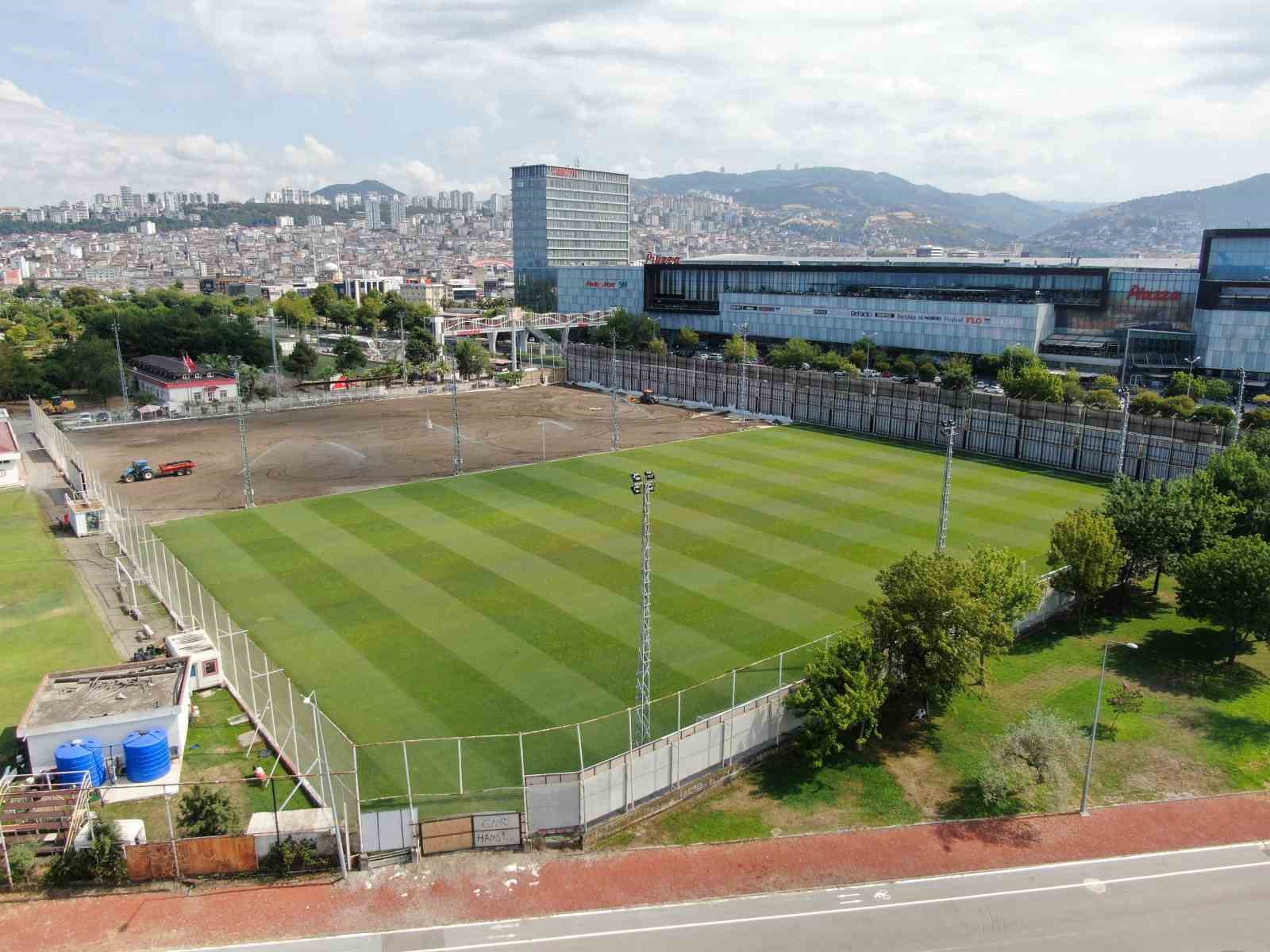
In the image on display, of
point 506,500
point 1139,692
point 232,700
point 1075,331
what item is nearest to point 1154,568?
point 1139,692

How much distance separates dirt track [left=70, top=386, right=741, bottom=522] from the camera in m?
58.4

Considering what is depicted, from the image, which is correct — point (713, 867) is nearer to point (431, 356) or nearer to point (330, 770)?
point (330, 770)

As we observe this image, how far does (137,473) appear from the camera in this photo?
60312 millimetres

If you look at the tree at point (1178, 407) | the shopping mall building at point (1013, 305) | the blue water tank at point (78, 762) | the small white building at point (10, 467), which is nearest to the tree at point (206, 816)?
the blue water tank at point (78, 762)

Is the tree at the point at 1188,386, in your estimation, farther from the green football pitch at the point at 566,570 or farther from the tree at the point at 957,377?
the green football pitch at the point at 566,570

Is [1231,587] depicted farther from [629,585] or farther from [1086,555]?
[629,585]

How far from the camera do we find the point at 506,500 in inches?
2156

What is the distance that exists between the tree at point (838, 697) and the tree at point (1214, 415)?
55.9 meters

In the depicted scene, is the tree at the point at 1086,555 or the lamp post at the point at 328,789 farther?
the tree at the point at 1086,555

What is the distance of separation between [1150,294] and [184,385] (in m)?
109

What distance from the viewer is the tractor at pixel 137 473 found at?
198ft

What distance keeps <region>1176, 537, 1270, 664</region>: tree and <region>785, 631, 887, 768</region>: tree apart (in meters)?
14.5

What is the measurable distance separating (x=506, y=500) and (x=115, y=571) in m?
21.6

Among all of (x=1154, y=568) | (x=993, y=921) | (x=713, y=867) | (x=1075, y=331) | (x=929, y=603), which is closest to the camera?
(x=993, y=921)
